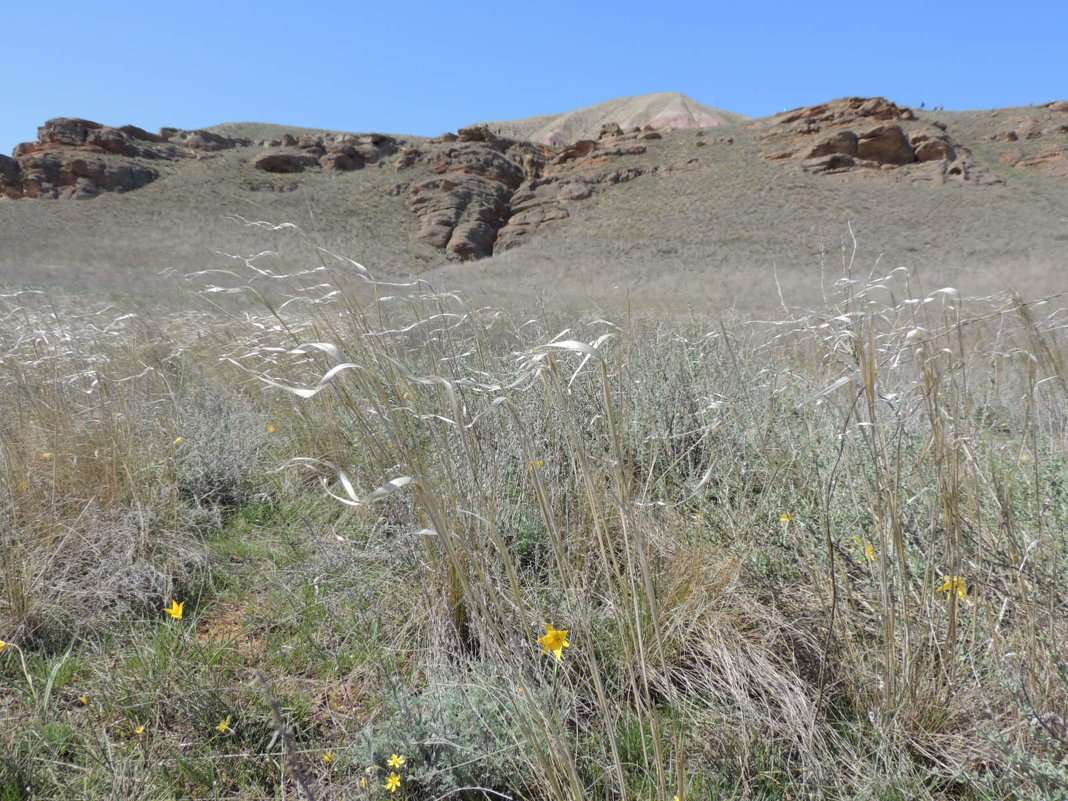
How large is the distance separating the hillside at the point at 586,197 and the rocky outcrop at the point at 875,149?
4.6 inches

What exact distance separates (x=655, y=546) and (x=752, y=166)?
37.5 m

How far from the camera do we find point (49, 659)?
1.51 m

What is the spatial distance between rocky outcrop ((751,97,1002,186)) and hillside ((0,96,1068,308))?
4.6 inches

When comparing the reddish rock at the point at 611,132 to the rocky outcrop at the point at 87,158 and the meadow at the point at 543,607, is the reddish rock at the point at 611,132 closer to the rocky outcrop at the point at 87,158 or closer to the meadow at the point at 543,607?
the rocky outcrop at the point at 87,158

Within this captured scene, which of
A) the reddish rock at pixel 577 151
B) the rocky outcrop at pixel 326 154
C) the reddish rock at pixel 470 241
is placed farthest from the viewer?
the reddish rock at pixel 577 151

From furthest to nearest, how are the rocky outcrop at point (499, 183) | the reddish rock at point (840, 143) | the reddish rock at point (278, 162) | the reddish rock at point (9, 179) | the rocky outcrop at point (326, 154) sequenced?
1. the rocky outcrop at point (326, 154)
2. the reddish rock at point (278, 162)
3. the reddish rock at point (840, 143)
4. the rocky outcrop at point (499, 183)
5. the reddish rock at point (9, 179)

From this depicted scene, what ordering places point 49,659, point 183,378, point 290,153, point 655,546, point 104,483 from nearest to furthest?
point 49,659 → point 655,546 → point 104,483 → point 183,378 → point 290,153

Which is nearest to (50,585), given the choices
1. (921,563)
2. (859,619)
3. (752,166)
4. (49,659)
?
(49,659)

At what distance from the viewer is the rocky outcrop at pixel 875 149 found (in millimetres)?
31156

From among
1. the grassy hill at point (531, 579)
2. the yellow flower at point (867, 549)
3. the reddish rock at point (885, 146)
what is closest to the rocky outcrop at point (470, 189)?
the reddish rock at point (885, 146)

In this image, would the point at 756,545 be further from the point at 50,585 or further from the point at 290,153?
the point at 290,153

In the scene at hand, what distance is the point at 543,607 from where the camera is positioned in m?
1.58

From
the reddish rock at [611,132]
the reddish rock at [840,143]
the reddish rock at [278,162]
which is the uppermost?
A: the reddish rock at [611,132]

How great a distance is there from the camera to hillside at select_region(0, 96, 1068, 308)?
24.2 metres
